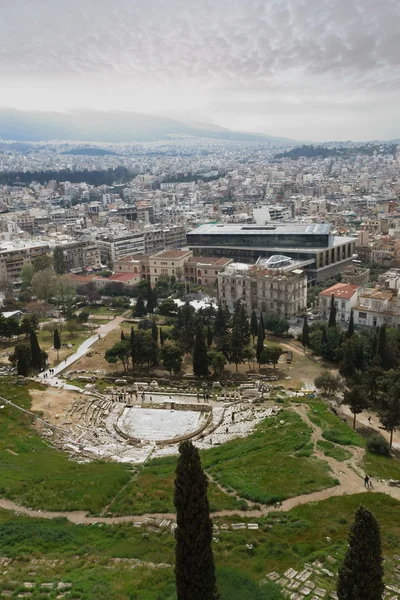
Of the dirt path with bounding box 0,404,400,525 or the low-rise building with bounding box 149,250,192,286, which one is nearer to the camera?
the dirt path with bounding box 0,404,400,525

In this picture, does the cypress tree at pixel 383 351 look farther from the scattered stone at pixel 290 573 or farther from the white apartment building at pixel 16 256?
the white apartment building at pixel 16 256

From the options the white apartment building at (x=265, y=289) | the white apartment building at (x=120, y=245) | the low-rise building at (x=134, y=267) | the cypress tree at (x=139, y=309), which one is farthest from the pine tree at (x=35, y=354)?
the white apartment building at (x=120, y=245)

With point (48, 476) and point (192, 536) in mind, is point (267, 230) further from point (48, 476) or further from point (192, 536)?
point (192, 536)

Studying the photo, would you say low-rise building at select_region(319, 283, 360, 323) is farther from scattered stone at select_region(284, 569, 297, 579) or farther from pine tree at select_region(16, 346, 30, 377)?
scattered stone at select_region(284, 569, 297, 579)

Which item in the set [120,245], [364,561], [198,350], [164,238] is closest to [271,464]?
[364,561]

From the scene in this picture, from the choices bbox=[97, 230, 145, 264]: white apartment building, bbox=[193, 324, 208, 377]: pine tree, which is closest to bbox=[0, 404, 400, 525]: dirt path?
bbox=[193, 324, 208, 377]: pine tree

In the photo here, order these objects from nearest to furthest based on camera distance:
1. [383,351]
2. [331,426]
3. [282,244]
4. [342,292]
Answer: [331,426] → [383,351] → [342,292] → [282,244]

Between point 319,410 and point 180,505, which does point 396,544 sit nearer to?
point 180,505
